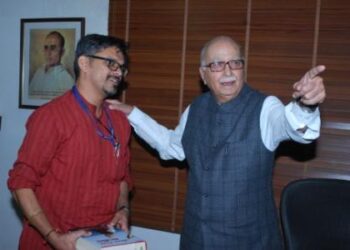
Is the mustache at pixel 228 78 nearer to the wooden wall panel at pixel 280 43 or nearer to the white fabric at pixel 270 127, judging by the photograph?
the white fabric at pixel 270 127

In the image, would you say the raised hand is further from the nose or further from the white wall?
the white wall

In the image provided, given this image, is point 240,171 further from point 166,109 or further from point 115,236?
point 166,109

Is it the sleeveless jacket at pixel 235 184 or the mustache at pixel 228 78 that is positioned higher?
the mustache at pixel 228 78

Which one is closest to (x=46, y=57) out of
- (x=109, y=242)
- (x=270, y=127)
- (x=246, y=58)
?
(x=246, y=58)

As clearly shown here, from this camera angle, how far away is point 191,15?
2375 mm

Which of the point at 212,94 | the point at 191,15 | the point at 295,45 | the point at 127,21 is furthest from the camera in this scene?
the point at 127,21

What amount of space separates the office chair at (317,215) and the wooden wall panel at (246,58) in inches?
11.4

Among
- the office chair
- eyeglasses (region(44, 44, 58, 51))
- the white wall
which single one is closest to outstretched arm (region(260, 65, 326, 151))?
the office chair

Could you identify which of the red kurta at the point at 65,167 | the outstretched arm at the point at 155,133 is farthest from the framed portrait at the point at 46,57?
the red kurta at the point at 65,167

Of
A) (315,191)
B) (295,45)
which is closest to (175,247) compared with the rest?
(315,191)

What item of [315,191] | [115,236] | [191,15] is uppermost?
[191,15]

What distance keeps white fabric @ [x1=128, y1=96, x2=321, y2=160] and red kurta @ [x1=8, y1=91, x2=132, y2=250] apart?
0.95 ft

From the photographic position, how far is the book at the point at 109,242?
5.31 ft

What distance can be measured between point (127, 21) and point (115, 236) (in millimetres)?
1319
